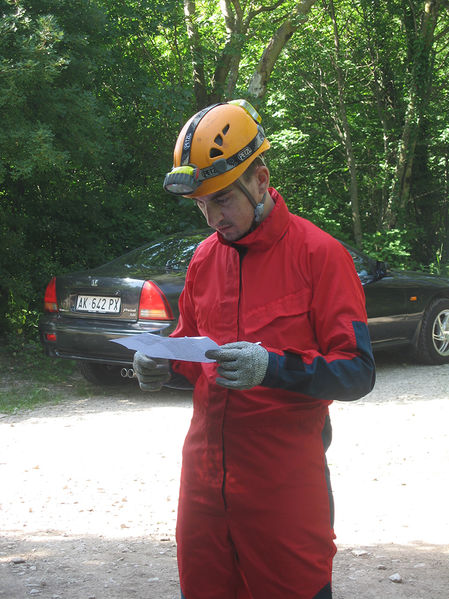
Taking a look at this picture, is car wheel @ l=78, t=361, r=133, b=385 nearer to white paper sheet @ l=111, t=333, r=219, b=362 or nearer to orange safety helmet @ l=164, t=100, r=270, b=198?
white paper sheet @ l=111, t=333, r=219, b=362

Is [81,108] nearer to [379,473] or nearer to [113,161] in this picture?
[113,161]

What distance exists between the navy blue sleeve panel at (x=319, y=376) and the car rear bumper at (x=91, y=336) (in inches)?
187

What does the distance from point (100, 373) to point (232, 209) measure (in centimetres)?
618

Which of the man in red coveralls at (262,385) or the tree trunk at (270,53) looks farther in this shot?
the tree trunk at (270,53)

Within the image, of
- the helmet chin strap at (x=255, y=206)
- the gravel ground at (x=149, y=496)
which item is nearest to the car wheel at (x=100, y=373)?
the gravel ground at (x=149, y=496)

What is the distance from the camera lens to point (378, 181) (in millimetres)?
15891

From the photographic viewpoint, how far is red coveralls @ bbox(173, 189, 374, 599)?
1941mm

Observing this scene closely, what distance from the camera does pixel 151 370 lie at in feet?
7.36

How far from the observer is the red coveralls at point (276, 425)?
1.94 metres

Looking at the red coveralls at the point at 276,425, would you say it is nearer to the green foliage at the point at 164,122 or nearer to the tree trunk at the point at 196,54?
the green foliage at the point at 164,122

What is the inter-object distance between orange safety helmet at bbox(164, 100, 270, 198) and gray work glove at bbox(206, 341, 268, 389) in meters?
0.46

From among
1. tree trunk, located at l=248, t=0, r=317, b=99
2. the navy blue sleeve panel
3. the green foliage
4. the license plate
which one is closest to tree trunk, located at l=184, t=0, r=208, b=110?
the green foliage

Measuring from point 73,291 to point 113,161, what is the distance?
13.9 ft

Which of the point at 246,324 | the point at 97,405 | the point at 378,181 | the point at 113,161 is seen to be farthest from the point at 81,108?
the point at 378,181
